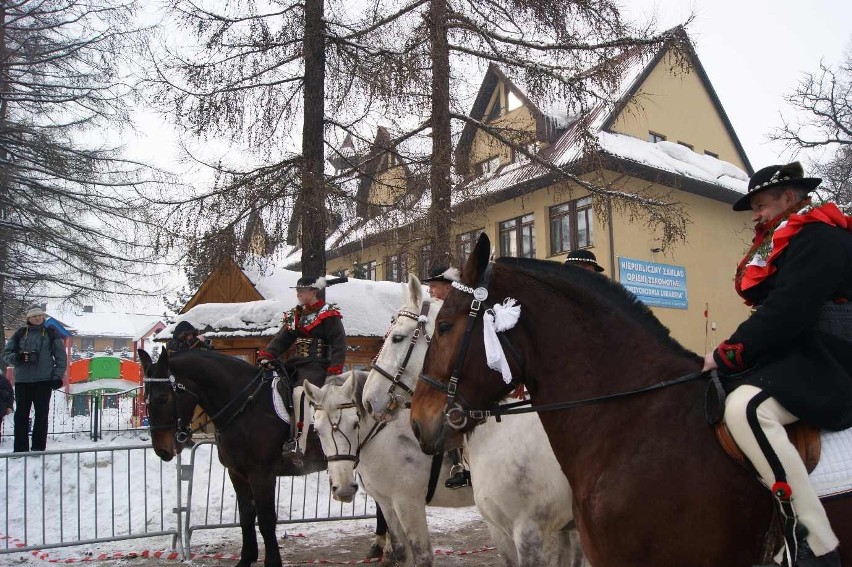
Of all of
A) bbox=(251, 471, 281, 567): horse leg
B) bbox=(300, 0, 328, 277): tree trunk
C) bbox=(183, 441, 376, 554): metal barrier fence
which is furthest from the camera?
bbox=(300, 0, 328, 277): tree trunk

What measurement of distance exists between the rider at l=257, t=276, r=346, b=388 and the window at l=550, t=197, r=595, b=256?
13150mm

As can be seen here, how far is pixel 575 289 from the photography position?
3006 millimetres

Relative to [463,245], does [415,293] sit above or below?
below

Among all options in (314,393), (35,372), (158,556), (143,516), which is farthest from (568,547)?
(35,372)

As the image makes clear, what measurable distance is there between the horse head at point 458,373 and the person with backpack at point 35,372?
28.1 feet

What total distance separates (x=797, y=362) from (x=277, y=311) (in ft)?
41.1

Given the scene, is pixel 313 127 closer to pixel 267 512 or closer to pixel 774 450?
pixel 267 512

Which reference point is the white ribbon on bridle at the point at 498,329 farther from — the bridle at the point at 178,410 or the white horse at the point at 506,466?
the bridle at the point at 178,410

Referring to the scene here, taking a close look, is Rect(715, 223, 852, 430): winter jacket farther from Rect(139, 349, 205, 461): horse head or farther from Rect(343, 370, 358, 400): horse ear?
Rect(139, 349, 205, 461): horse head

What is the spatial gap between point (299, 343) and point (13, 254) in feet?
38.8

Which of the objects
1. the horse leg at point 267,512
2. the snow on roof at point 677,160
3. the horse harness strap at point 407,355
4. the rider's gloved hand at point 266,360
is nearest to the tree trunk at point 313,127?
the rider's gloved hand at point 266,360

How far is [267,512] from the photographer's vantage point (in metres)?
6.39

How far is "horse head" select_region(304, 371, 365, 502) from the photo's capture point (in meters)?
5.29

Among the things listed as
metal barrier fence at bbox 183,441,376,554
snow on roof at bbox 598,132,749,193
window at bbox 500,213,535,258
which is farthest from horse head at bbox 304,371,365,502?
window at bbox 500,213,535,258
